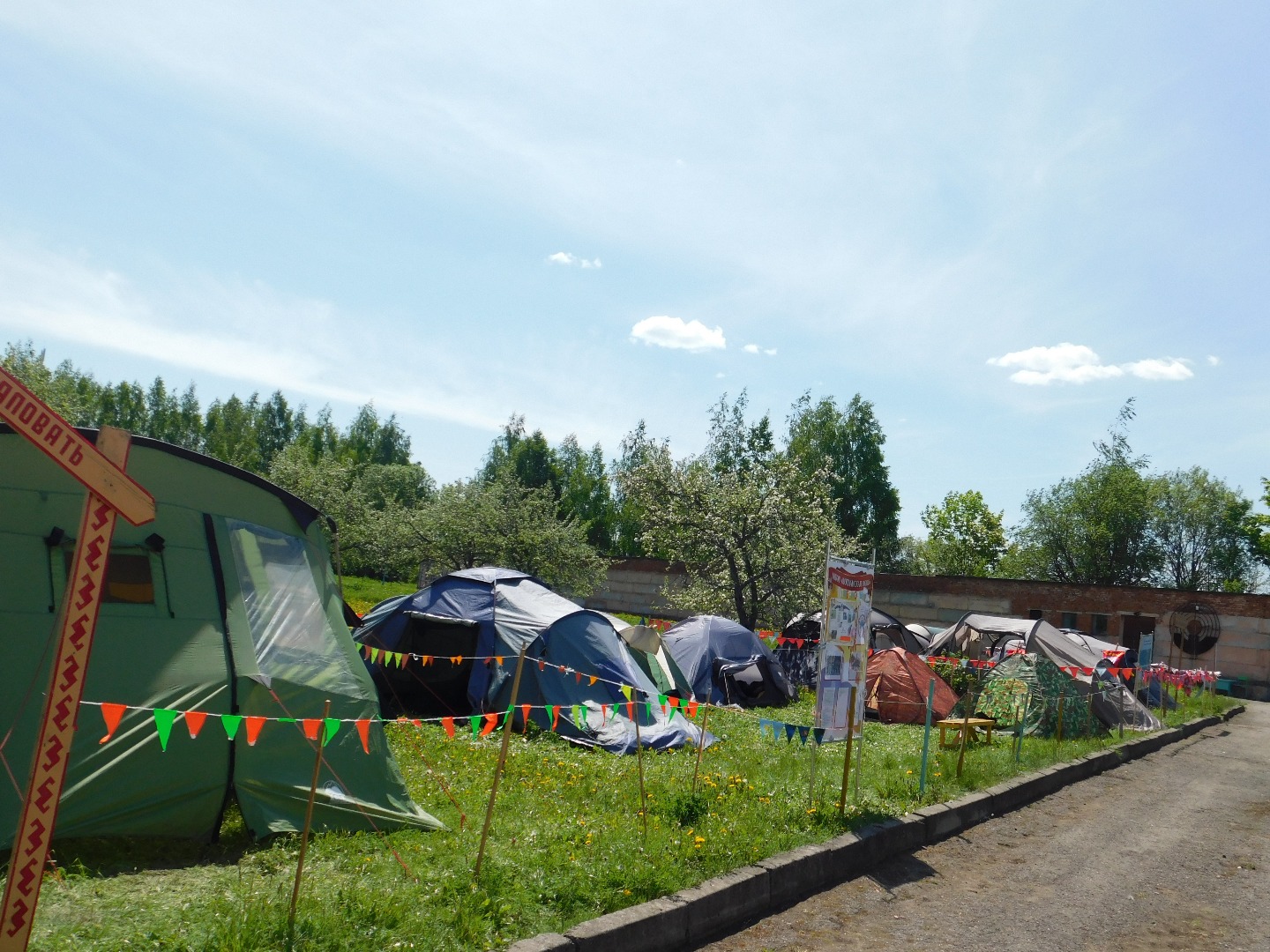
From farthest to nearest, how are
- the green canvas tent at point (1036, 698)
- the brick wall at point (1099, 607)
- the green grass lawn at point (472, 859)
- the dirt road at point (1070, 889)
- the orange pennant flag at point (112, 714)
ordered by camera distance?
the brick wall at point (1099, 607) < the green canvas tent at point (1036, 698) < the dirt road at point (1070, 889) < the orange pennant flag at point (112, 714) < the green grass lawn at point (472, 859)

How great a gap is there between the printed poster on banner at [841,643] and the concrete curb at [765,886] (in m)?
0.96

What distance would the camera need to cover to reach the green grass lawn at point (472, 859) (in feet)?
14.2

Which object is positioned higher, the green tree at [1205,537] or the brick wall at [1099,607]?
the green tree at [1205,537]

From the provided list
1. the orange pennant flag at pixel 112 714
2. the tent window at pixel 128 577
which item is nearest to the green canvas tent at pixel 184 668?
the tent window at pixel 128 577

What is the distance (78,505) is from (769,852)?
5.27 m

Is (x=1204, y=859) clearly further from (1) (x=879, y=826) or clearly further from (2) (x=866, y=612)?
(2) (x=866, y=612)

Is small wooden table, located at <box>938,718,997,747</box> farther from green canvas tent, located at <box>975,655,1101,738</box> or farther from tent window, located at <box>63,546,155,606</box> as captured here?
tent window, located at <box>63,546,155,606</box>

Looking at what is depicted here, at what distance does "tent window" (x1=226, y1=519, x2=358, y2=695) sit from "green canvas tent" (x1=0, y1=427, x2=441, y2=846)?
13mm

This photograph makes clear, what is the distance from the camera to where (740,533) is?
22891mm

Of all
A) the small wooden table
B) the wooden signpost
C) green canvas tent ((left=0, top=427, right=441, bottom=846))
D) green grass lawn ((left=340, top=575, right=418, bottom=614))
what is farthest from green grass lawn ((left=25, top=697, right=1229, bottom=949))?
green grass lawn ((left=340, top=575, right=418, bottom=614))

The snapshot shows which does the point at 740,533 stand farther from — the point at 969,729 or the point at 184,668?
the point at 184,668

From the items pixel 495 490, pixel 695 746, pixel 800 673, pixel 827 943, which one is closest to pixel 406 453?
pixel 495 490

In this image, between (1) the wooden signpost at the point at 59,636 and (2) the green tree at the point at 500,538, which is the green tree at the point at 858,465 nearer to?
(2) the green tree at the point at 500,538

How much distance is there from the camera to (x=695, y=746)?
1030 centimetres
